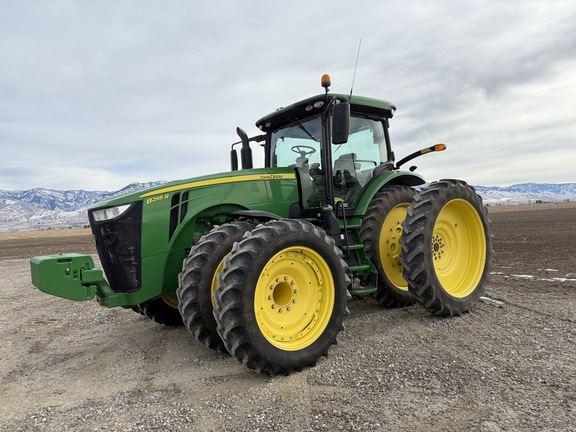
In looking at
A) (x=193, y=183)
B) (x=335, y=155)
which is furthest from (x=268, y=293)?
(x=335, y=155)

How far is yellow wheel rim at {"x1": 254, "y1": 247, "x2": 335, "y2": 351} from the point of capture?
383 centimetres

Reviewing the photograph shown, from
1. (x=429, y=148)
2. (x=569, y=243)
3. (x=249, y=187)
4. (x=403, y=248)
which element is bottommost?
(x=569, y=243)

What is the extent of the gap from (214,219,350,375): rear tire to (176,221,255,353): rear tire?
1.66 feet

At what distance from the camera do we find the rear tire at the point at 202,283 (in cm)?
404

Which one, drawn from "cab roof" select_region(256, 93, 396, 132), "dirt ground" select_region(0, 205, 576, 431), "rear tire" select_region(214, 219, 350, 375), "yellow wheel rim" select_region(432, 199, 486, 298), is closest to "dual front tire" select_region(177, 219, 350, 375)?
"rear tire" select_region(214, 219, 350, 375)

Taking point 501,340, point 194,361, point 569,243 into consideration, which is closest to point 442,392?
point 501,340

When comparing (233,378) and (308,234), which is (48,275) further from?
(308,234)

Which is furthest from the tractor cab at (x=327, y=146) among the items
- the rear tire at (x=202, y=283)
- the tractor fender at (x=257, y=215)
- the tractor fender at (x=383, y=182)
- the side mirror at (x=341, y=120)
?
the rear tire at (x=202, y=283)

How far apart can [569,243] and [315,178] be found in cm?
1114

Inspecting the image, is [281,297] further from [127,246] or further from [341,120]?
[341,120]

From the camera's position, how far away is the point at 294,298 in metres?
4.04

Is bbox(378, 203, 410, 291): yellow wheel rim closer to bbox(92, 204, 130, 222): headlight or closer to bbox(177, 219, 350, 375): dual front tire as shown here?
bbox(177, 219, 350, 375): dual front tire

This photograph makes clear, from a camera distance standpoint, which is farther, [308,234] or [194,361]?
[194,361]

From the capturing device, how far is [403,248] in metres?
4.96
